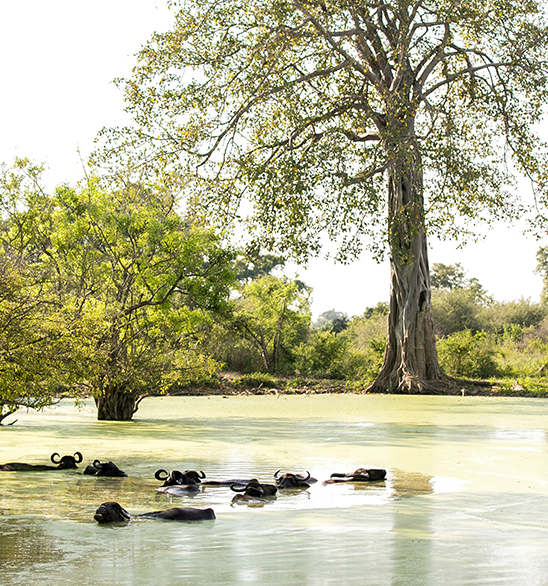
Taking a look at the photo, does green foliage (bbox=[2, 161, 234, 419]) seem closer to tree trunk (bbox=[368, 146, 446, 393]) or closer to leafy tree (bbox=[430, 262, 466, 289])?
tree trunk (bbox=[368, 146, 446, 393])

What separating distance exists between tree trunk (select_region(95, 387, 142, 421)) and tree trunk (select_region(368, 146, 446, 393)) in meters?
8.11

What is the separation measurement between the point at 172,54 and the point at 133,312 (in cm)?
526

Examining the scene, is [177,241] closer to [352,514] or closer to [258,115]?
[258,115]

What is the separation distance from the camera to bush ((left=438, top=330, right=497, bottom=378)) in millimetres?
22719

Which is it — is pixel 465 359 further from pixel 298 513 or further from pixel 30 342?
pixel 298 513

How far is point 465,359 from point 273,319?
7373 mm

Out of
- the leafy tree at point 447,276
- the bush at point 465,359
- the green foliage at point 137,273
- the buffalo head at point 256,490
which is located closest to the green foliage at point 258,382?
the bush at point 465,359

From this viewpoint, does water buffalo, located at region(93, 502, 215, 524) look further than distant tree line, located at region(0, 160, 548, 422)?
No

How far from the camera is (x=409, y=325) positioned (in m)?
19.1

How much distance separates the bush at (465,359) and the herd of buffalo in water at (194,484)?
57.1ft

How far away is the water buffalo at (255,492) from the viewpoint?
4.97m

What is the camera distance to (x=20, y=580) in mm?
3045

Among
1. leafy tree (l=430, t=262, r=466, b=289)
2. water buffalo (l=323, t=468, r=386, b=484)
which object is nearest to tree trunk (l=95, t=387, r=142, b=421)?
water buffalo (l=323, t=468, r=386, b=484)

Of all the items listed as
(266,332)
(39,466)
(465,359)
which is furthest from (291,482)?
(266,332)
